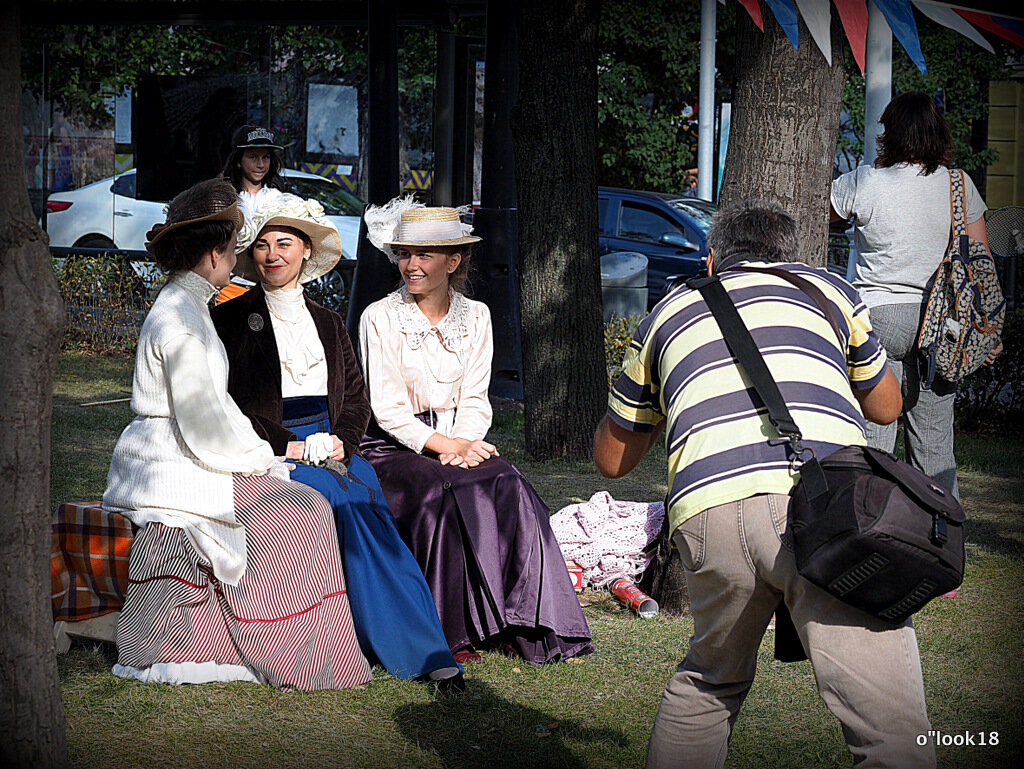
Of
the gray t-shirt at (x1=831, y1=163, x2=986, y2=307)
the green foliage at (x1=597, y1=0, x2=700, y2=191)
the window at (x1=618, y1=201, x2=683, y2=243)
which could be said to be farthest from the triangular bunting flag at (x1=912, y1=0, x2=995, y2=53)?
the green foliage at (x1=597, y1=0, x2=700, y2=191)

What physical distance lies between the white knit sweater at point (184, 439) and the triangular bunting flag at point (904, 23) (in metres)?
2.51

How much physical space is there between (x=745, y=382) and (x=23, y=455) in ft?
5.38

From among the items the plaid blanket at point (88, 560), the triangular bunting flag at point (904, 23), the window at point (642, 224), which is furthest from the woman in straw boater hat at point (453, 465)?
the window at point (642, 224)

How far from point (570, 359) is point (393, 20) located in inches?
133

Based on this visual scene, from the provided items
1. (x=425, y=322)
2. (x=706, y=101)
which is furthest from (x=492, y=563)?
(x=706, y=101)

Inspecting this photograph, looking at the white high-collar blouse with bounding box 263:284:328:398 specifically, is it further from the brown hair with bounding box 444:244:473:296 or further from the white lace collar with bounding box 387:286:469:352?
the brown hair with bounding box 444:244:473:296

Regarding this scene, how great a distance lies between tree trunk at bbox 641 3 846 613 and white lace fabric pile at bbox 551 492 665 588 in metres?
0.37

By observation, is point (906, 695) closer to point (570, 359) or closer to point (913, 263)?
point (913, 263)

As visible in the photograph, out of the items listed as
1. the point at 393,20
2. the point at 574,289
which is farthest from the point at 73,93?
the point at 574,289

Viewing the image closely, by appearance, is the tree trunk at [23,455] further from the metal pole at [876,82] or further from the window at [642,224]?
the window at [642,224]

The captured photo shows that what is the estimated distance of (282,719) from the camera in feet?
12.7

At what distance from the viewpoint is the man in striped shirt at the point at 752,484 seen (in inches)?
98.7

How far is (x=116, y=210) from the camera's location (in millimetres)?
16078

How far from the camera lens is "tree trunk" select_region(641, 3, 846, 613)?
197 inches
